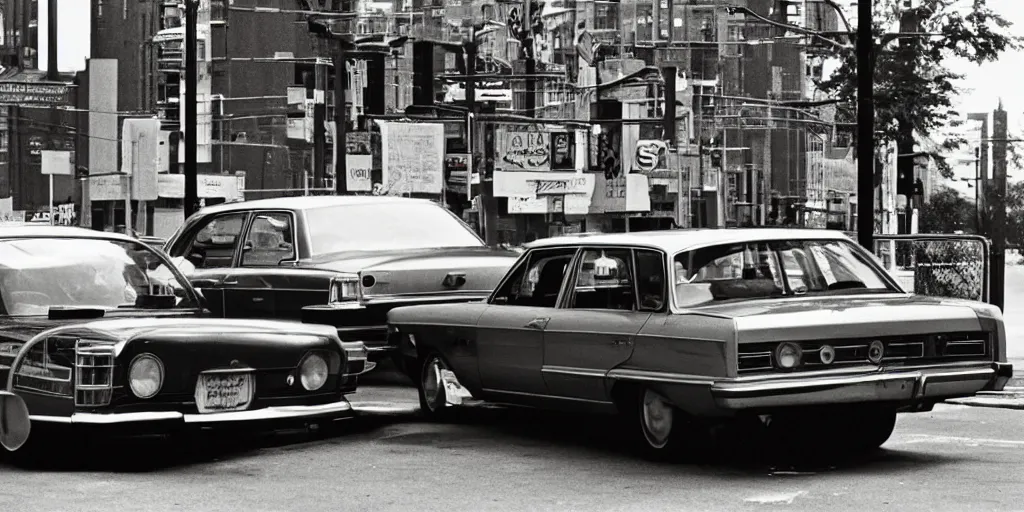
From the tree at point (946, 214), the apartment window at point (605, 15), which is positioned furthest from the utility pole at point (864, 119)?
the tree at point (946, 214)

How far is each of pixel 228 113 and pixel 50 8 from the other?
13.3m

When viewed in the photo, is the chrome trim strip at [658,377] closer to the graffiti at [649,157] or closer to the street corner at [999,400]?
the street corner at [999,400]

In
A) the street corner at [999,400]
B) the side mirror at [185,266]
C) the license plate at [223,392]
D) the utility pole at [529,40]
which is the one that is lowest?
the street corner at [999,400]

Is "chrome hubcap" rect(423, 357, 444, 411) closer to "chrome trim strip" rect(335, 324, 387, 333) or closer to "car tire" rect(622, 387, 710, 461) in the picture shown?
"chrome trim strip" rect(335, 324, 387, 333)

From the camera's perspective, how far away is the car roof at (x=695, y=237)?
9125 millimetres

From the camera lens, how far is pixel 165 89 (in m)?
72.8

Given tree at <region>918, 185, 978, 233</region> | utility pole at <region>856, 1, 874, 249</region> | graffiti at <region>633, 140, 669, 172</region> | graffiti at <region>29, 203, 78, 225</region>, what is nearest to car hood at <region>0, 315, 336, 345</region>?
utility pole at <region>856, 1, 874, 249</region>

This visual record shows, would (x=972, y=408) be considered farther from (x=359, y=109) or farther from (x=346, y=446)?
(x=359, y=109)

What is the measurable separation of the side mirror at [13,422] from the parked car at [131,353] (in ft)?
0.03

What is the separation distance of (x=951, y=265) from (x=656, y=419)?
10.1 meters

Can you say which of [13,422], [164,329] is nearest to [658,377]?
[164,329]

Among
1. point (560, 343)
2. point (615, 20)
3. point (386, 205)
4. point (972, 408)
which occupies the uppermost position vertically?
point (615, 20)

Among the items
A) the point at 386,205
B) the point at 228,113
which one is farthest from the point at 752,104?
the point at 386,205

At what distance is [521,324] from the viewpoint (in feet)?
32.7
